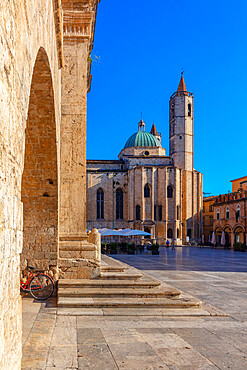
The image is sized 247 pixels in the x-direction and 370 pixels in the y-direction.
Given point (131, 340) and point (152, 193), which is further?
point (152, 193)

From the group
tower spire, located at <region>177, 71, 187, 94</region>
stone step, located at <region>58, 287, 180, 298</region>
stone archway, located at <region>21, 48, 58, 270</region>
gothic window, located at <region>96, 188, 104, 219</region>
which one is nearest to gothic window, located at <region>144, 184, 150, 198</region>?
gothic window, located at <region>96, 188, 104, 219</region>

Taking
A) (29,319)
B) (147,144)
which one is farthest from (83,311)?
(147,144)

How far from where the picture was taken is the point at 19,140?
272 cm

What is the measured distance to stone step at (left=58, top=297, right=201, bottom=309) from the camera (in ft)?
25.3

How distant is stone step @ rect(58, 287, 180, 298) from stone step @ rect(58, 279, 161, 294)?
0.14 m

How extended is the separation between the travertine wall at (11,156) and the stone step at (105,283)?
19.1 ft

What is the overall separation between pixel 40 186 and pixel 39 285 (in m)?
2.28

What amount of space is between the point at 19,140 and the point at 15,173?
280mm

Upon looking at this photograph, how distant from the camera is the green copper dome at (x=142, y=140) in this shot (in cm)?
6262

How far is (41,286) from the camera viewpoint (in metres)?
8.69

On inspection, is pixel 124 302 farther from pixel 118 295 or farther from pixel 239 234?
pixel 239 234

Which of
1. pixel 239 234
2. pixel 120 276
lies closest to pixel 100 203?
pixel 239 234

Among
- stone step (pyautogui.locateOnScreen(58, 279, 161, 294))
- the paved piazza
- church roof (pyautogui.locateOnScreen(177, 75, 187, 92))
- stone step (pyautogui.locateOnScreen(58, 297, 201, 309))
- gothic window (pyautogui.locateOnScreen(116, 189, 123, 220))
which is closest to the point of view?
the paved piazza

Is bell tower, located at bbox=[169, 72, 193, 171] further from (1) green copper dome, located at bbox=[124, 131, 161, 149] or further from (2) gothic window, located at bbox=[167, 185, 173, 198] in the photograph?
(2) gothic window, located at bbox=[167, 185, 173, 198]
